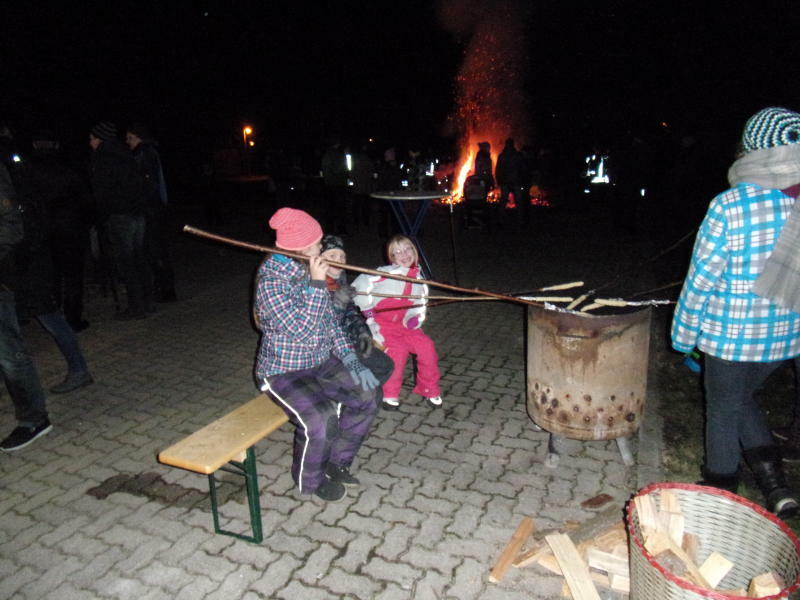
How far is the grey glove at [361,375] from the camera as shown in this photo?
3463 mm

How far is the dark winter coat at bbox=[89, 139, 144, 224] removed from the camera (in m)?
6.30

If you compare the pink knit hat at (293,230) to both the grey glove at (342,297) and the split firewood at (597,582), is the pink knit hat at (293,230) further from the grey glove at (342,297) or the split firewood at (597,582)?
the split firewood at (597,582)

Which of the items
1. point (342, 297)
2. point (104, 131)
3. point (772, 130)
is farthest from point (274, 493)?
point (104, 131)

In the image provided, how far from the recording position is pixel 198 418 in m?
4.49

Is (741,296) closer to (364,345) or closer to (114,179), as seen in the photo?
(364,345)

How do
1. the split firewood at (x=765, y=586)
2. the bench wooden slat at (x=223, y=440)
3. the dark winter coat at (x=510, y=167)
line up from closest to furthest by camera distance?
1. the split firewood at (x=765, y=586)
2. the bench wooden slat at (x=223, y=440)
3. the dark winter coat at (x=510, y=167)

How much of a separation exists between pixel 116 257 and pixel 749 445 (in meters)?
6.68

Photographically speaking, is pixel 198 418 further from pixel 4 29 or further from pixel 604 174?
pixel 604 174

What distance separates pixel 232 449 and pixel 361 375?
0.95m

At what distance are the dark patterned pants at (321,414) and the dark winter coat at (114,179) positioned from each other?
4301mm

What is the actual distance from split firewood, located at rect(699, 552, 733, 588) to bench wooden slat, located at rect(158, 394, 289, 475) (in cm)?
219

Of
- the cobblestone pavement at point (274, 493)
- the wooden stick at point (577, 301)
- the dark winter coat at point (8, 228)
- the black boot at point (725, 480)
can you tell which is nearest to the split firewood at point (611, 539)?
the cobblestone pavement at point (274, 493)

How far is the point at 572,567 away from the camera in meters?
2.70

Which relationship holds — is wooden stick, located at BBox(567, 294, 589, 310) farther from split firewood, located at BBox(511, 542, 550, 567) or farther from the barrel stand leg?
split firewood, located at BBox(511, 542, 550, 567)
